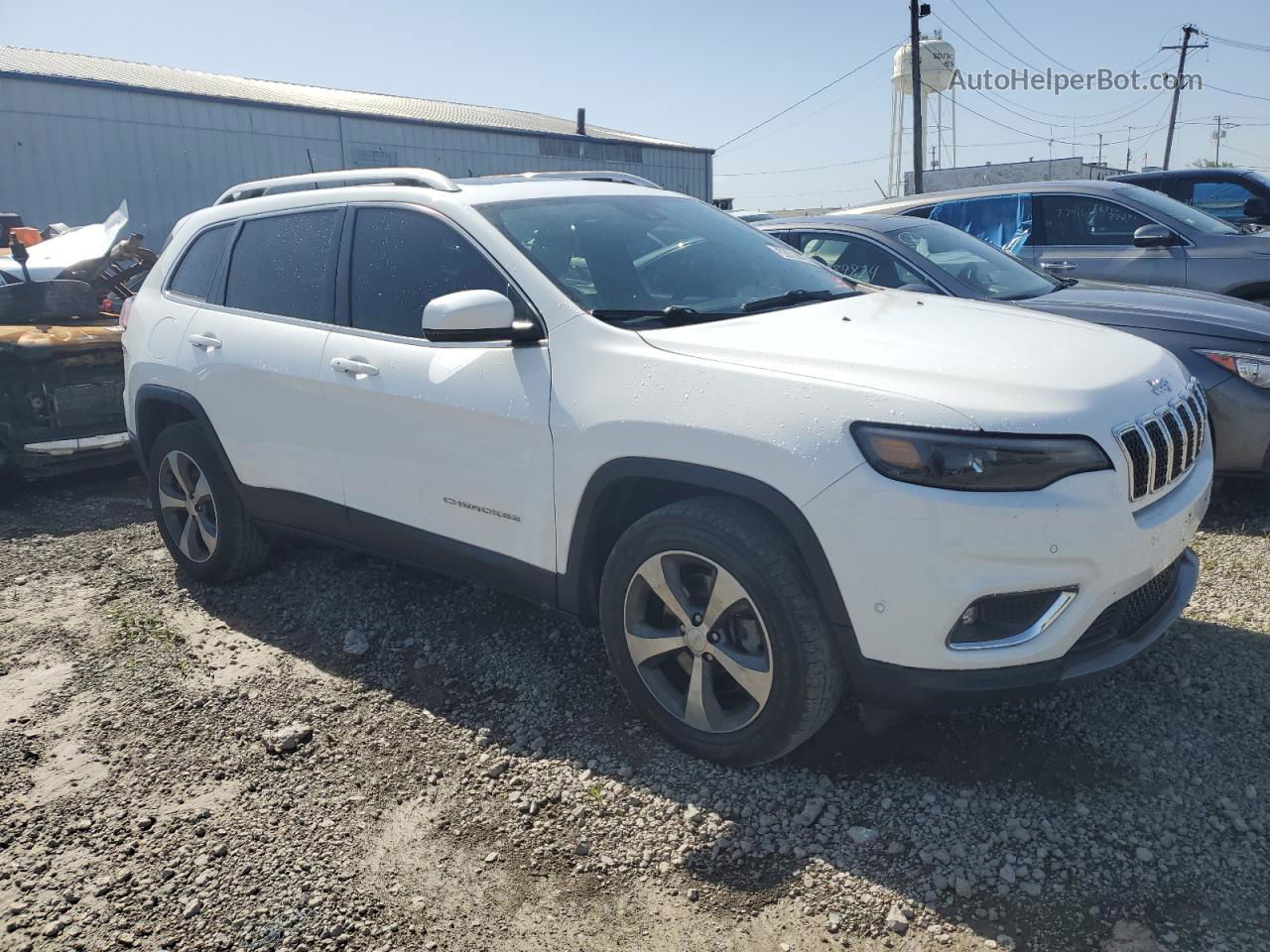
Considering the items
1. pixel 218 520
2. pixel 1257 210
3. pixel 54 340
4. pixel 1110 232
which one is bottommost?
pixel 218 520

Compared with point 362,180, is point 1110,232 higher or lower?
lower

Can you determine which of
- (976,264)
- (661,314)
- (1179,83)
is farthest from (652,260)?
(1179,83)

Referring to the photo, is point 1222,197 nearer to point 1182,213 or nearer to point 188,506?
point 1182,213

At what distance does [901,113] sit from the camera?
5541cm

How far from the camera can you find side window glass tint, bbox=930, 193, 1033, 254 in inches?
295

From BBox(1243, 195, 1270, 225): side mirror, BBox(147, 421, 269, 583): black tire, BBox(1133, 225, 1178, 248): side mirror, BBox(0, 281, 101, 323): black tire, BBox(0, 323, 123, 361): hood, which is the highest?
BBox(1243, 195, 1270, 225): side mirror

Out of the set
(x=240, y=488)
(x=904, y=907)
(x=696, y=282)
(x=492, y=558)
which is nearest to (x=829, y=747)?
(x=904, y=907)

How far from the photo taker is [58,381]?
593 cm

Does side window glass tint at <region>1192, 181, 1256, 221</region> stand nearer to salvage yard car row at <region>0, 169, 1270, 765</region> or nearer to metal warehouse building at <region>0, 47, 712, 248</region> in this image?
salvage yard car row at <region>0, 169, 1270, 765</region>

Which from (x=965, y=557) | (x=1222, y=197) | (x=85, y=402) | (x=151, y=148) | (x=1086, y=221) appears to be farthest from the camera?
(x=151, y=148)

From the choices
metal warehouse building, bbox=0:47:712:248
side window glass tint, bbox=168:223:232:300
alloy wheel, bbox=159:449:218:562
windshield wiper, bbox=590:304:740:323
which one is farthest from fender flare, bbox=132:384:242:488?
metal warehouse building, bbox=0:47:712:248

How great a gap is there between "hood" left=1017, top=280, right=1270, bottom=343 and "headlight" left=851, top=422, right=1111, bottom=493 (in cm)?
288

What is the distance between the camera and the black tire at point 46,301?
632cm

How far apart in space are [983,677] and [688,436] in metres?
0.98
